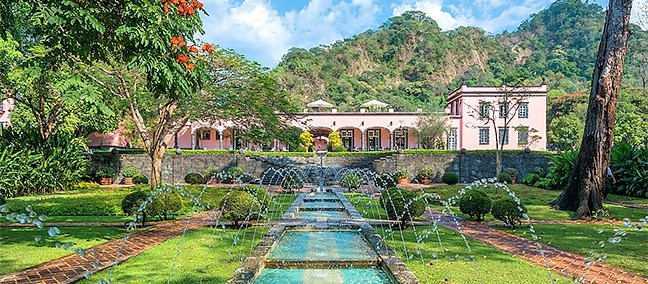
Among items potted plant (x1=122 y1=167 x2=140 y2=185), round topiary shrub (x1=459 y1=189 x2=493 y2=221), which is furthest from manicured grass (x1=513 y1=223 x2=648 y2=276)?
potted plant (x1=122 y1=167 x2=140 y2=185)

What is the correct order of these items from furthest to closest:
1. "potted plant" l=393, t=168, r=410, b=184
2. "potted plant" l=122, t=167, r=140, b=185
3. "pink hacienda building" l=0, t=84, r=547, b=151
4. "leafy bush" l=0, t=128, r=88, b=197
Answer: "pink hacienda building" l=0, t=84, r=547, b=151, "potted plant" l=393, t=168, r=410, b=184, "potted plant" l=122, t=167, r=140, b=185, "leafy bush" l=0, t=128, r=88, b=197

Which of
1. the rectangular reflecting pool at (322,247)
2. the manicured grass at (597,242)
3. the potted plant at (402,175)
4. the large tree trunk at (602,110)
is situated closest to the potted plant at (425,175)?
the potted plant at (402,175)

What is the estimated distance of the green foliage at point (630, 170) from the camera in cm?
1577

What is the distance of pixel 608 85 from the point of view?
11609 millimetres

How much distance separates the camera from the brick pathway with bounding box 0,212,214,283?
18.4 ft

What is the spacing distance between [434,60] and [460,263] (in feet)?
241

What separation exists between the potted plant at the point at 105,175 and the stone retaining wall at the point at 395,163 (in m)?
1.07

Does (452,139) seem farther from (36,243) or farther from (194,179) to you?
(36,243)

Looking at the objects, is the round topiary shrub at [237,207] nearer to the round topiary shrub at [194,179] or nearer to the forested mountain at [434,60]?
the round topiary shrub at [194,179]

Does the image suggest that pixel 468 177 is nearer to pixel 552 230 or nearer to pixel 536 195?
pixel 536 195

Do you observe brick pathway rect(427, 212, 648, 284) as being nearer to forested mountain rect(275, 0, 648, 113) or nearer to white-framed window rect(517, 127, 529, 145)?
white-framed window rect(517, 127, 529, 145)

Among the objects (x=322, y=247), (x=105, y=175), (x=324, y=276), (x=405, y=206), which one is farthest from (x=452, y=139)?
(x=324, y=276)

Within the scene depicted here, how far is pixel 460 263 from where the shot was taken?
258 inches

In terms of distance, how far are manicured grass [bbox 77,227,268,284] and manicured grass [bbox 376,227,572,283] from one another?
233 centimetres
